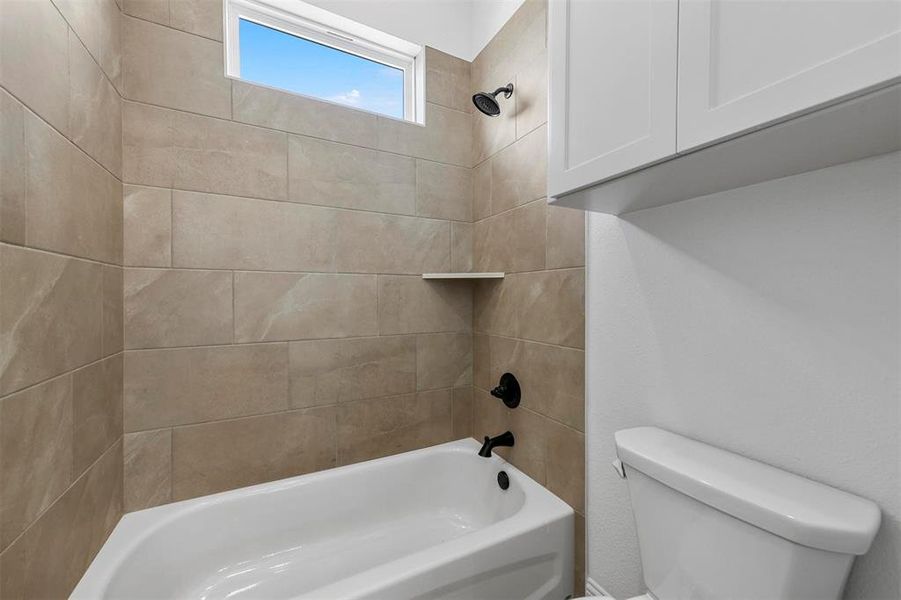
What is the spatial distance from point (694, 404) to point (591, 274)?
48 centimetres

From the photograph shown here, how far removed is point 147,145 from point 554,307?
5.16ft

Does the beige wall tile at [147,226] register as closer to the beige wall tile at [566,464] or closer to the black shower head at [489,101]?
the black shower head at [489,101]

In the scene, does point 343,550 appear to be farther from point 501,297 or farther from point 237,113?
point 237,113

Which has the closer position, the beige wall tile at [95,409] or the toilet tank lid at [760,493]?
the toilet tank lid at [760,493]

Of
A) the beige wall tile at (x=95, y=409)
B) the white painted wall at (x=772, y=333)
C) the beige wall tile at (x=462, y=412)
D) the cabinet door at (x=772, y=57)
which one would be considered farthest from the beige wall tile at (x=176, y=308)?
the cabinet door at (x=772, y=57)

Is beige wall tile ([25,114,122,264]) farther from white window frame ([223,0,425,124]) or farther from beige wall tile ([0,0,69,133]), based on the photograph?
white window frame ([223,0,425,124])

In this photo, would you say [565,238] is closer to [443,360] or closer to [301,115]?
[443,360]

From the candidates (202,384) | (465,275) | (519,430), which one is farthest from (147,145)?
(519,430)

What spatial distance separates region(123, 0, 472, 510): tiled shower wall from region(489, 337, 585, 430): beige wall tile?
37cm

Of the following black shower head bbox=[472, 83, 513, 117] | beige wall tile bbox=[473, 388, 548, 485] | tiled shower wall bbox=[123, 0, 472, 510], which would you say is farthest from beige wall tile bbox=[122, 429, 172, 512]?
black shower head bbox=[472, 83, 513, 117]

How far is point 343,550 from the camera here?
1.52 meters

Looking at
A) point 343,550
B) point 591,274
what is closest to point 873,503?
point 591,274

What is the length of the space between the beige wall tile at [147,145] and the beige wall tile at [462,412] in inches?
59.5

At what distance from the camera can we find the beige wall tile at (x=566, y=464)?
1.30 meters
